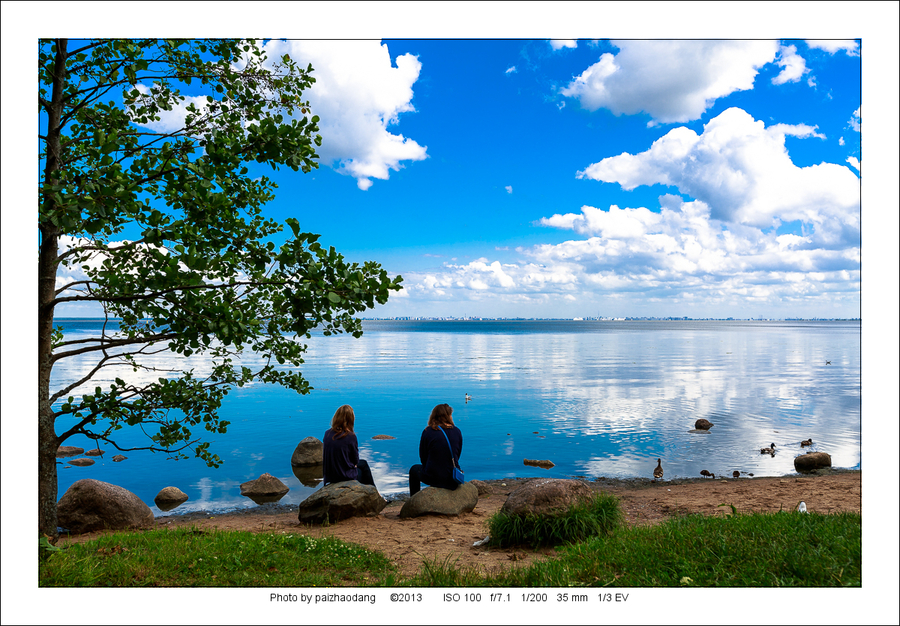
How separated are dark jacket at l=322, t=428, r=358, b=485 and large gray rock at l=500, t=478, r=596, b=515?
3.83 meters

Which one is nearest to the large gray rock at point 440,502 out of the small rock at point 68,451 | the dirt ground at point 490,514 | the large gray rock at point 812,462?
the dirt ground at point 490,514

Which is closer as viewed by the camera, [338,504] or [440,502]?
[338,504]

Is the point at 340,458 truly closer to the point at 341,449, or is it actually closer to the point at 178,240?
the point at 341,449

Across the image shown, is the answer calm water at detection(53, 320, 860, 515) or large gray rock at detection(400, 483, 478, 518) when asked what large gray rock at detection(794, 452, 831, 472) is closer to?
calm water at detection(53, 320, 860, 515)

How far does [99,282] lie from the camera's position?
5664 mm

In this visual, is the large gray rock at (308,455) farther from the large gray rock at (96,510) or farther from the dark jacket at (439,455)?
the dark jacket at (439,455)

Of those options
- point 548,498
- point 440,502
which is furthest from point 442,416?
point 548,498

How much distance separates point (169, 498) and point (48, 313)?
406 inches

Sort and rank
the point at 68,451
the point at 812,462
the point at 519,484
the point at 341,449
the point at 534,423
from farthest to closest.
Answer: the point at 534,423 < the point at 68,451 < the point at 812,462 < the point at 519,484 < the point at 341,449

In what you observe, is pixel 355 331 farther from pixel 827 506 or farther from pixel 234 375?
pixel 827 506

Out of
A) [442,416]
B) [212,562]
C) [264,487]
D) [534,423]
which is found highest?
[442,416]

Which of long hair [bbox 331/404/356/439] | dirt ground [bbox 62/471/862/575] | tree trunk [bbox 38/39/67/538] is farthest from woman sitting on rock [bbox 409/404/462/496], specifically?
tree trunk [bbox 38/39/67/538]

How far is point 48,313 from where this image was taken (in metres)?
6.02
